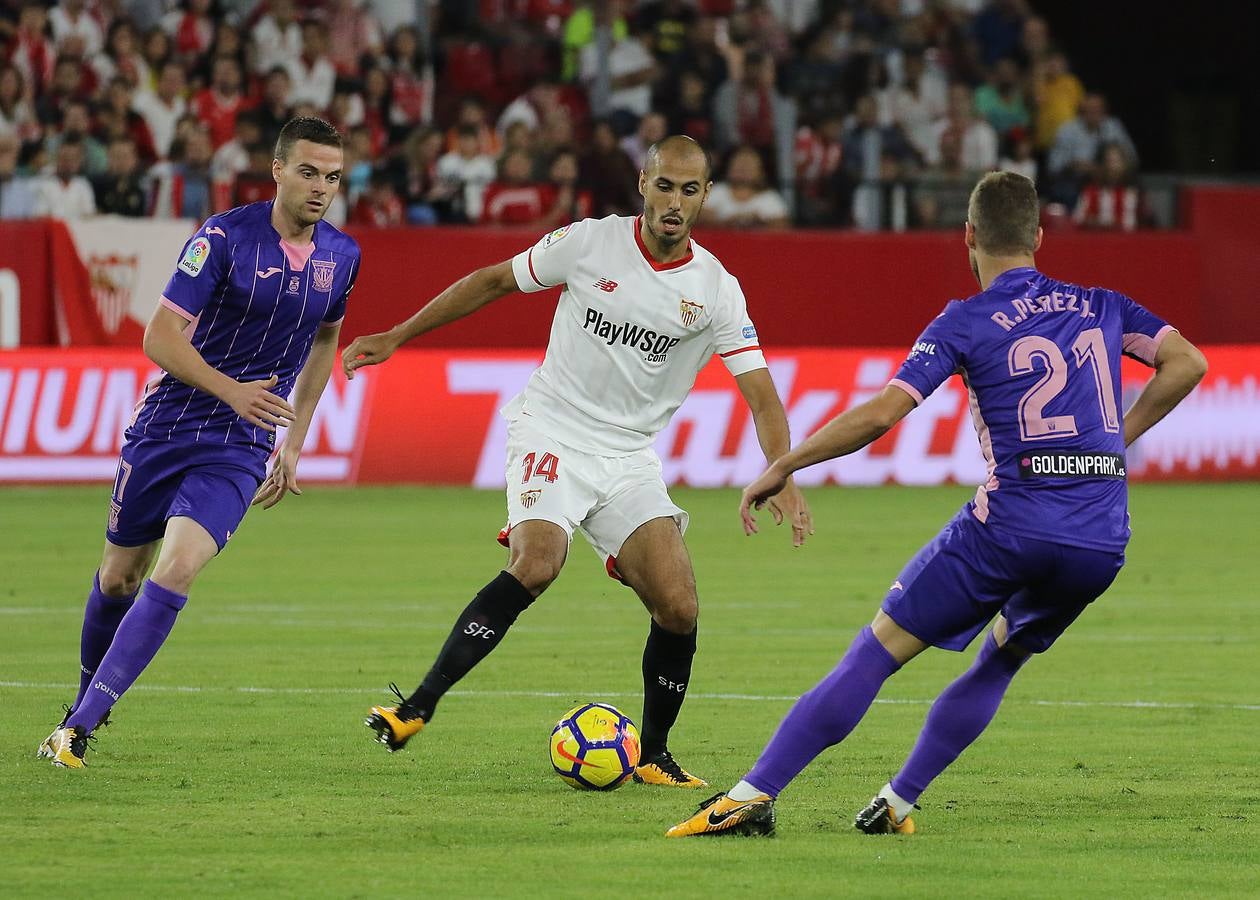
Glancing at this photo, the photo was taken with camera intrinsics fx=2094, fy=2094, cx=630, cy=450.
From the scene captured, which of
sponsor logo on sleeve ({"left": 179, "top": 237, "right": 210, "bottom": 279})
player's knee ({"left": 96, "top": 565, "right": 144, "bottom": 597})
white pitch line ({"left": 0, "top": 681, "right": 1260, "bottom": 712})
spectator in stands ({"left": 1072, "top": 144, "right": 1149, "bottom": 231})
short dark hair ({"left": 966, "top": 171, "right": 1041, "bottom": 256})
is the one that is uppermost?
short dark hair ({"left": 966, "top": 171, "right": 1041, "bottom": 256})

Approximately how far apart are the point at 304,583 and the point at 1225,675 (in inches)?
230

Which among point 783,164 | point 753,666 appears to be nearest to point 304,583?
point 753,666

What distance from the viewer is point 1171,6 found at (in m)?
27.6

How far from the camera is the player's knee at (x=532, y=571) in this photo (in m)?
7.11

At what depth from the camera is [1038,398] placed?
19.8 ft

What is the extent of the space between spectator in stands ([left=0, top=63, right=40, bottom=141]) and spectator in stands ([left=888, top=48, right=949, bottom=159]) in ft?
29.9

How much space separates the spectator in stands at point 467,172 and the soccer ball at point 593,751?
13.4m

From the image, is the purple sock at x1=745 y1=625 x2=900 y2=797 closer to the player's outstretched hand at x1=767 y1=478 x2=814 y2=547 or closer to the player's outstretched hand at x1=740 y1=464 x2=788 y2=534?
the player's outstretched hand at x1=740 y1=464 x2=788 y2=534

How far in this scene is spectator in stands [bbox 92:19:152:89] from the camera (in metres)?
19.8

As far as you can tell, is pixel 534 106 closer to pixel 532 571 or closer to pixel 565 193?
pixel 565 193

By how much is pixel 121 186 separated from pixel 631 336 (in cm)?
1239

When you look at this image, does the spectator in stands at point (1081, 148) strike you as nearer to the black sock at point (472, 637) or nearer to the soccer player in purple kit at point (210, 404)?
the soccer player in purple kit at point (210, 404)

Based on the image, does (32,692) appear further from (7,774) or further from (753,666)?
(753,666)

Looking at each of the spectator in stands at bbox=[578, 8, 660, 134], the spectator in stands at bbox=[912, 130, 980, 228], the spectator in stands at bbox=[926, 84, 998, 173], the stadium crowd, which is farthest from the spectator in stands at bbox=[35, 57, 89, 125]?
the spectator in stands at bbox=[926, 84, 998, 173]
